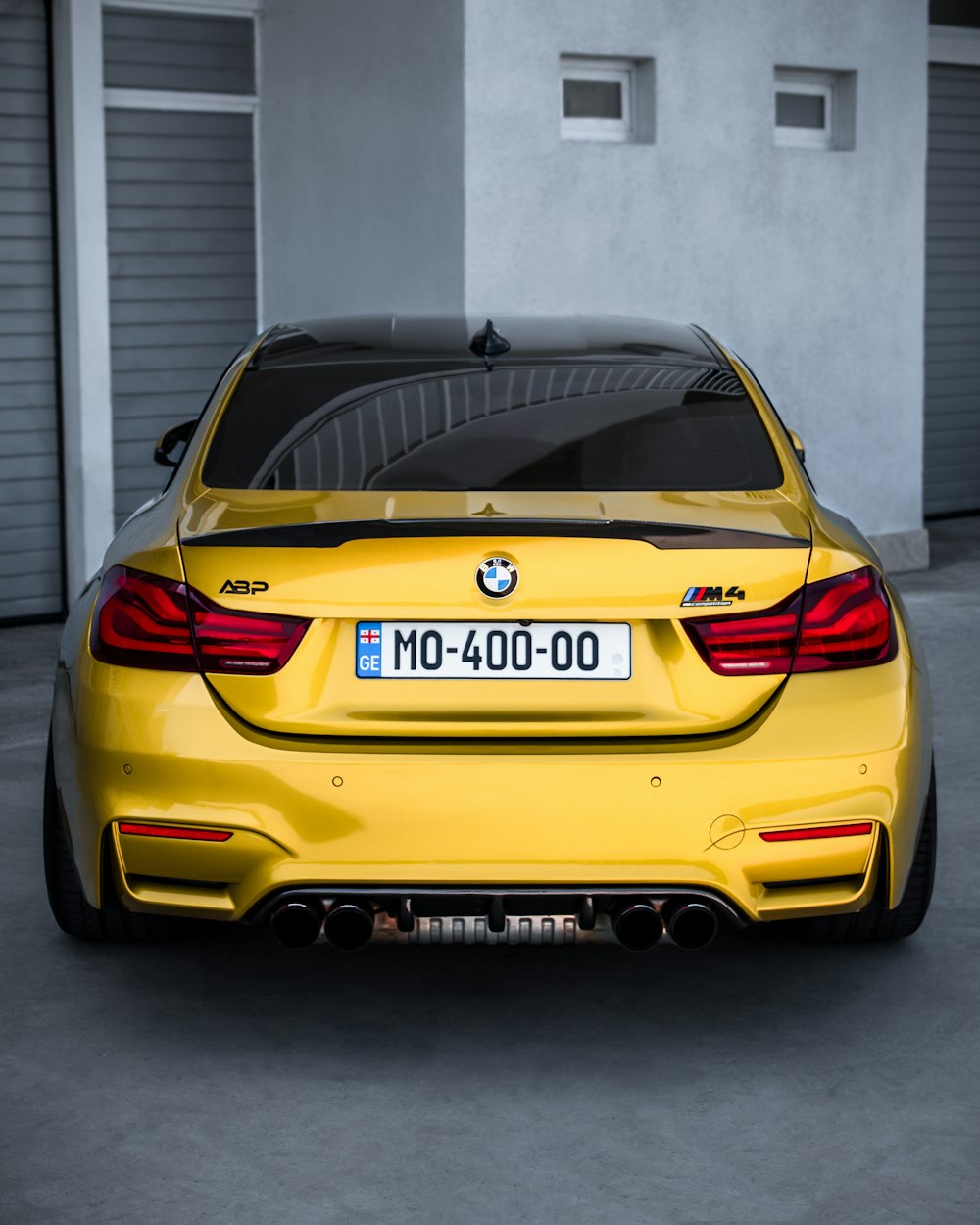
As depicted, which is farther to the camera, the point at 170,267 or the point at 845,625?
the point at 170,267

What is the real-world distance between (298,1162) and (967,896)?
2.32 meters

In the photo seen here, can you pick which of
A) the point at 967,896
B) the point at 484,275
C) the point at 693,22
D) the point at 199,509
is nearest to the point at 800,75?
the point at 693,22

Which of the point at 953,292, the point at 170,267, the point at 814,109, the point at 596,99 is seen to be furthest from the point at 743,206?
the point at 953,292

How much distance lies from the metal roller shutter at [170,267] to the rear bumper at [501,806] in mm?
6763

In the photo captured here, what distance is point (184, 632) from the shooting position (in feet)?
12.6

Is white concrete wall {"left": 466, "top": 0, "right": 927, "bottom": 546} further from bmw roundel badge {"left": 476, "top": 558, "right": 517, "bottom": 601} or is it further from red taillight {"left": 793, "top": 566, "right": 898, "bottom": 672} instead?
bmw roundel badge {"left": 476, "top": 558, "right": 517, "bottom": 601}

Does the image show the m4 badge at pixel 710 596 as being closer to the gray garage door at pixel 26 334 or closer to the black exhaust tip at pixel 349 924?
the black exhaust tip at pixel 349 924

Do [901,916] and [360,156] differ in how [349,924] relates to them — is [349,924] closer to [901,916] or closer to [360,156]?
[901,916]

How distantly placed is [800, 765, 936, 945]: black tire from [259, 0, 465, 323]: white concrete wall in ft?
18.5

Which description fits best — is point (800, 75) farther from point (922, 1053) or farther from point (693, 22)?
point (922, 1053)

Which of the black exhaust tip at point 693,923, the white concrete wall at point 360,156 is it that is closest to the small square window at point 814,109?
the white concrete wall at point 360,156

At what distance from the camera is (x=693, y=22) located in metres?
10.4

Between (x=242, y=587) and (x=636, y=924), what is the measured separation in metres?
1.00

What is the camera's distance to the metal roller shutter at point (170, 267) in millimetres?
10375
